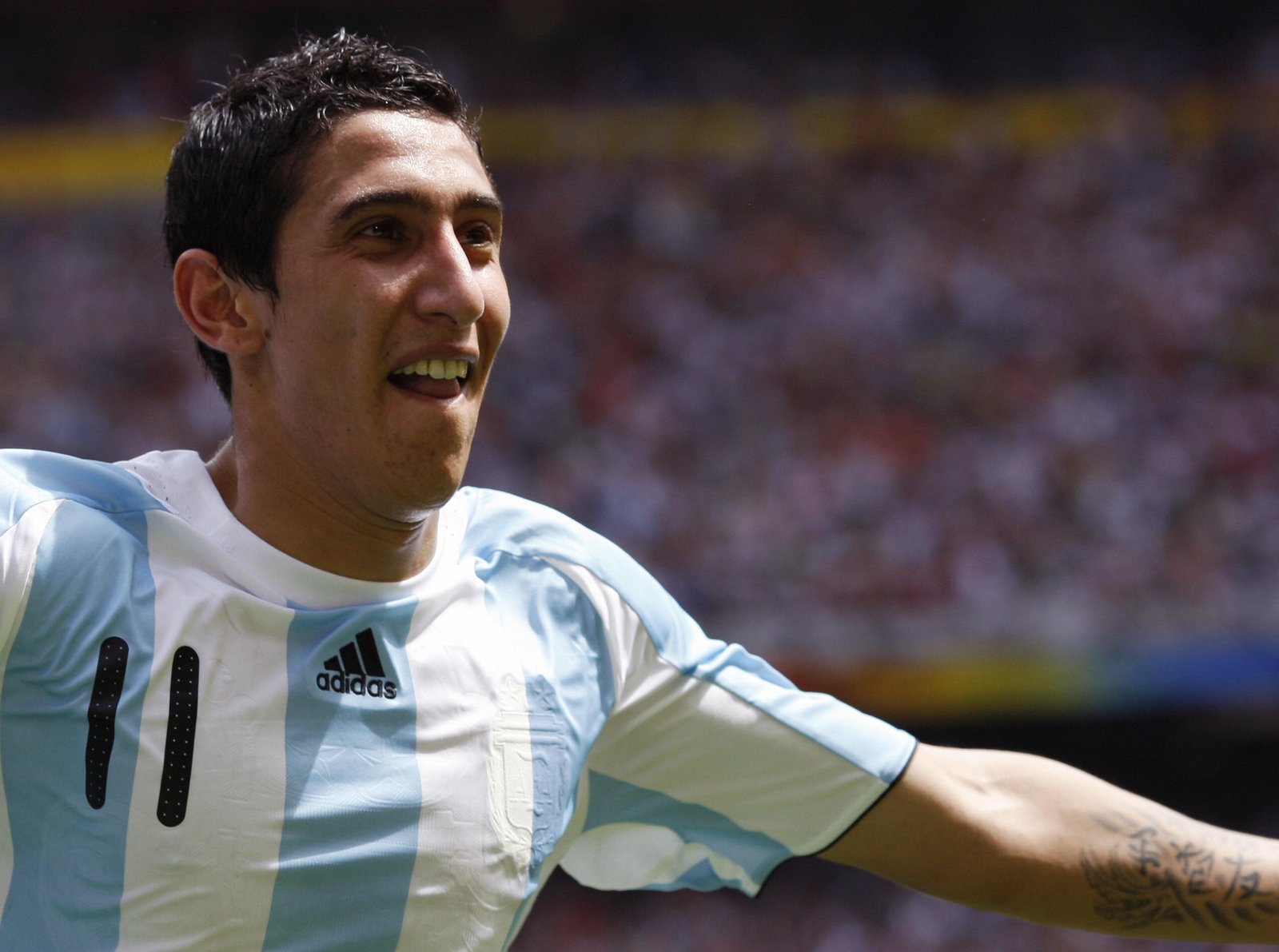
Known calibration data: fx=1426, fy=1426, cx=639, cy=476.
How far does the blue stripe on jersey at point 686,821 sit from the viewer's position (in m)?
2.09

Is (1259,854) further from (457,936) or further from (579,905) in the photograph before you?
(579,905)

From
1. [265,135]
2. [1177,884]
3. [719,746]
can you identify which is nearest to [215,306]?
[265,135]

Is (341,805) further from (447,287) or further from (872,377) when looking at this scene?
(872,377)

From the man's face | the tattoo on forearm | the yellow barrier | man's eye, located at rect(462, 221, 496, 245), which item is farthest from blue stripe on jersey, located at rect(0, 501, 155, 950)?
the yellow barrier

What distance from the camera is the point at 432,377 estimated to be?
72.7 inches

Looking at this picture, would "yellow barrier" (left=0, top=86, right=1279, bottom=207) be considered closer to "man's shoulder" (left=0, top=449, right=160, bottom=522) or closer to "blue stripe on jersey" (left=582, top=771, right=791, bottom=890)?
"blue stripe on jersey" (left=582, top=771, right=791, bottom=890)

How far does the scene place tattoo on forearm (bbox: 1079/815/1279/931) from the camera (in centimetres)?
204

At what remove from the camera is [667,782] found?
2074 mm

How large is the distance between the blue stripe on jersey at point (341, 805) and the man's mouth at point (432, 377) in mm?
313

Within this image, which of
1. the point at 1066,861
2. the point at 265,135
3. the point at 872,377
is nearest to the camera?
the point at 265,135

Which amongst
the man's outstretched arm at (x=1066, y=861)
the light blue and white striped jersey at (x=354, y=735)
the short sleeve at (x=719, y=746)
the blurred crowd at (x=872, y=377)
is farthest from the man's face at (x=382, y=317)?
the blurred crowd at (x=872, y=377)

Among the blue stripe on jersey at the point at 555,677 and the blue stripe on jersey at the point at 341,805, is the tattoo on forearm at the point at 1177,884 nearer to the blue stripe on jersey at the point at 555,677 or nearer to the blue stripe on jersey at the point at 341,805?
the blue stripe on jersey at the point at 555,677

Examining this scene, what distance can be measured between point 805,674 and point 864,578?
3.75 ft

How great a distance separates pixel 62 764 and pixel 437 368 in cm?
65
